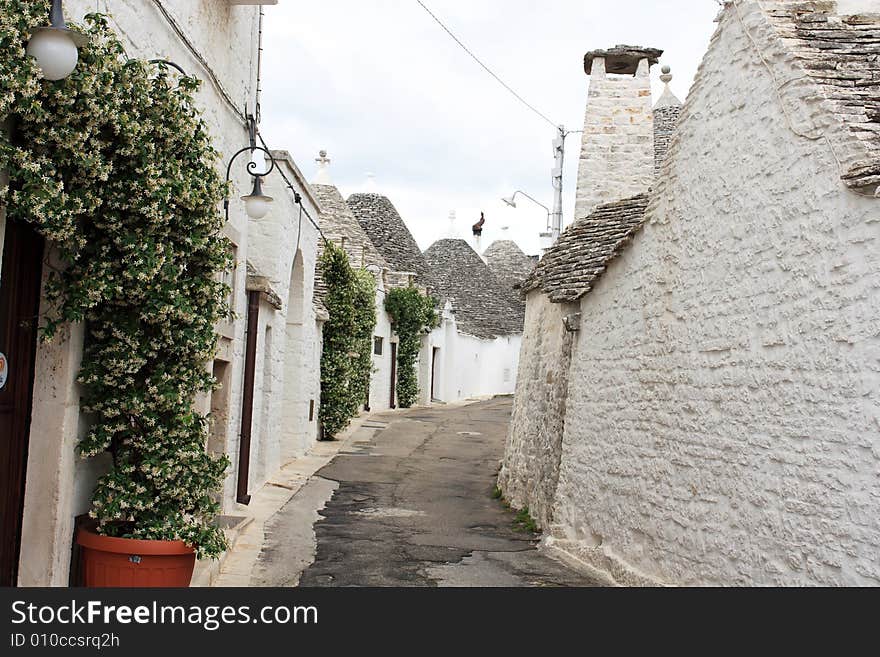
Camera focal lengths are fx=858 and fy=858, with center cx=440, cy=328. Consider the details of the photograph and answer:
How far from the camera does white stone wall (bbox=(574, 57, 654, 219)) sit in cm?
1198

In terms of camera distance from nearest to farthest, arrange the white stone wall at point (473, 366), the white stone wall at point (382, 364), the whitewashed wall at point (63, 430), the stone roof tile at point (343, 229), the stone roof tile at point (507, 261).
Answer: the whitewashed wall at point (63, 430) < the stone roof tile at point (343, 229) < the white stone wall at point (382, 364) < the white stone wall at point (473, 366) < the stone roof tile at point (507, 261)

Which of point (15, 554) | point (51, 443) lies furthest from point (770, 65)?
point (15, 554)

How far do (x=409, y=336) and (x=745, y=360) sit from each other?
20.9m

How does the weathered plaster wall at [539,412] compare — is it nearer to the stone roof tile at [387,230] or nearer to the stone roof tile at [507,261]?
the stone roof tile at [387,230]

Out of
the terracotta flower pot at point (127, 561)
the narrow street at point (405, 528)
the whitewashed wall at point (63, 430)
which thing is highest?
the whitewashed wall at point (63, 430)

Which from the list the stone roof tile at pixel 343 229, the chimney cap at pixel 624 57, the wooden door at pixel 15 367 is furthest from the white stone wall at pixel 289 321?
the stone roof tile at pixel 343 229

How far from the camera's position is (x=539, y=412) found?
1120cm

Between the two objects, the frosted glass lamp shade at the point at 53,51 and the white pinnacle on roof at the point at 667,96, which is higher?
the white pinnacle on roof at the point at 667,96

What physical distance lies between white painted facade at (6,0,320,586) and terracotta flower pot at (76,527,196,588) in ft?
0.43

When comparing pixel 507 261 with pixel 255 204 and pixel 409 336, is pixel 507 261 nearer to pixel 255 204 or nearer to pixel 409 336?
pixel 409 336

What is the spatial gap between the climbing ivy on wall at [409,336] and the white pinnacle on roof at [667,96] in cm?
980

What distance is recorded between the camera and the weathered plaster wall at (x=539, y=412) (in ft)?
33.2

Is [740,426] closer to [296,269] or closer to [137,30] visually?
[137,30]

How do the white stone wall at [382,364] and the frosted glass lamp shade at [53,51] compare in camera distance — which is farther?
the white stone wall at [382,364]
